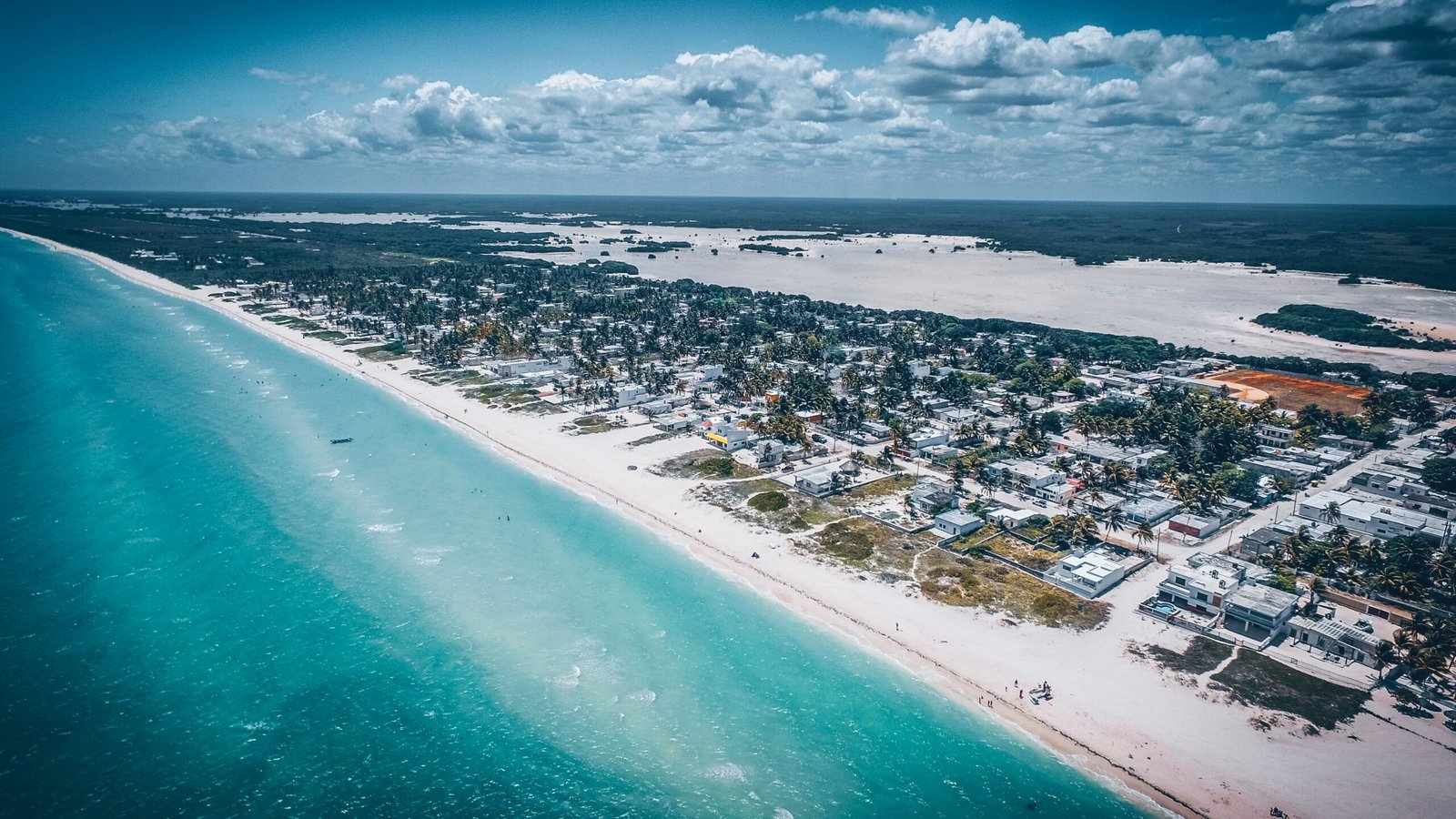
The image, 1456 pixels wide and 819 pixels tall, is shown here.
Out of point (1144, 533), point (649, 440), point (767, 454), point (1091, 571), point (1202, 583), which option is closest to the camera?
point (1202, 583)

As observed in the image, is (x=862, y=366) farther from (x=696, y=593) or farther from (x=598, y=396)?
(x=696, y=593)

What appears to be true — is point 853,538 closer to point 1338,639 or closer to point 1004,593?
point 1004,593

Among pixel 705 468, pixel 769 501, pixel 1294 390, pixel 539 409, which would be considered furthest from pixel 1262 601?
pixel 539 409

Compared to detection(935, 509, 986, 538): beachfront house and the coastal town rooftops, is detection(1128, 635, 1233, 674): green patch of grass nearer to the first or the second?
the coastal town rooftops

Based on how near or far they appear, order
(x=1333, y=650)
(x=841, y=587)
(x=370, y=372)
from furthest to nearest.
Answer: (x=370, y=372) < (x=841, y=587) < (x=1333, y=650)


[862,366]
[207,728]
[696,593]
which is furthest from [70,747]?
[862,366]
